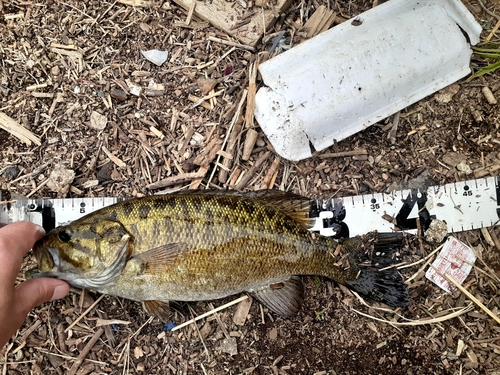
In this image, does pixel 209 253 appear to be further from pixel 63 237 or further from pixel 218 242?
pixel 63 237

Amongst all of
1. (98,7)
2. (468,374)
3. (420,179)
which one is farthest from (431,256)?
(98,7)

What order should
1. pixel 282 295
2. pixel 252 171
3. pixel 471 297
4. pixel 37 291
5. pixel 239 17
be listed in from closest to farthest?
pixel 37 291
pixel 282 295
pixel 471 297
pixel 252 171
pixel 239 17

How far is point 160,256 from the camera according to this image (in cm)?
353

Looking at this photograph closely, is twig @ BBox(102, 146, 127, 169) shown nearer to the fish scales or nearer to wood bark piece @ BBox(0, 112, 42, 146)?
wood bark piece @ BBox(0, 112, 42, 146)

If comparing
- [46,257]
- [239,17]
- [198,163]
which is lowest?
[46,257]

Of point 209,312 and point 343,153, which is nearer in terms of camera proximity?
point 209,312

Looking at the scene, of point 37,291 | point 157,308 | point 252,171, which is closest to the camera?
point 37,291

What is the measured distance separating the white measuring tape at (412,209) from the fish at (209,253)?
0.19 meters

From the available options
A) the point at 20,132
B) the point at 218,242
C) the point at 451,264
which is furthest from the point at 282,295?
the point at 20,132

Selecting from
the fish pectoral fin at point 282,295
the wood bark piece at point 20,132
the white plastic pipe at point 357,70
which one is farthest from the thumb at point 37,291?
the white plastic pipe at point 357,70

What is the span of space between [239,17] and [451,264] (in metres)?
3.06

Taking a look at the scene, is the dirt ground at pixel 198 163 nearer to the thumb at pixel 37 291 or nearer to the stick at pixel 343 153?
the stick at pixel 343 153

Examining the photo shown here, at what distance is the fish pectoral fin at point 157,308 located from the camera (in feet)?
12.6

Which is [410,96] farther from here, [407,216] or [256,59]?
[256,59]
